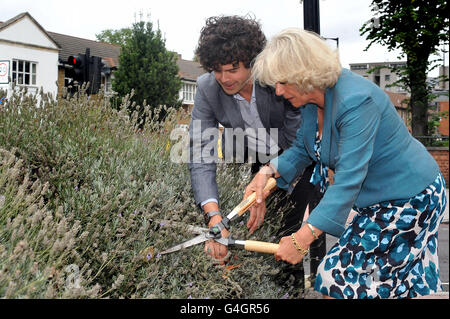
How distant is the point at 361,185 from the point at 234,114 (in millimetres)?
1225

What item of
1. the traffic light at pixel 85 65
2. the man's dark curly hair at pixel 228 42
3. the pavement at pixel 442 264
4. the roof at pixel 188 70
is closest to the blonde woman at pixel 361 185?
the man's dark curly hair at pixel 228 42

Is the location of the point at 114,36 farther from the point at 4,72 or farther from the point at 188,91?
the point at 4,72

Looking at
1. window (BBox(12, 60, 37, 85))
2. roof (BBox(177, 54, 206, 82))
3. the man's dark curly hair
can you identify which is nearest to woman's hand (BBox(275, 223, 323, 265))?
the man's dark curly hair

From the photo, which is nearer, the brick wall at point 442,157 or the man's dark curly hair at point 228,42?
the man's dark curly hair at point 228,42

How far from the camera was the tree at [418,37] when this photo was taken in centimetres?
1833

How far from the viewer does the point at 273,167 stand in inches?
117

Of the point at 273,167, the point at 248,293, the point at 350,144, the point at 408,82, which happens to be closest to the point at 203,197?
the point at 273,167

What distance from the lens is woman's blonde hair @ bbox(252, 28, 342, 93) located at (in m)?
2.25

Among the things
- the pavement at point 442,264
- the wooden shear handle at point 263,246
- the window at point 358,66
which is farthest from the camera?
the window at point 358,66

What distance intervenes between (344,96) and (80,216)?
1601mm

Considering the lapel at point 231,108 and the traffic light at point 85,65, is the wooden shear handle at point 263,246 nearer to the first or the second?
the lapel at point 231,108

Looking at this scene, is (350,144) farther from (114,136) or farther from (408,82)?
(408,82)

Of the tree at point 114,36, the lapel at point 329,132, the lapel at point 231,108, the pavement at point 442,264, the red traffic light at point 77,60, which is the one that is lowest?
the pavement at point 442,264

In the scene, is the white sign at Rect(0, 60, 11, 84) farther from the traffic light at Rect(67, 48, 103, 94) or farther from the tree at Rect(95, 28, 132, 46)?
the tree at Rect(95, 28, 132, 46)
